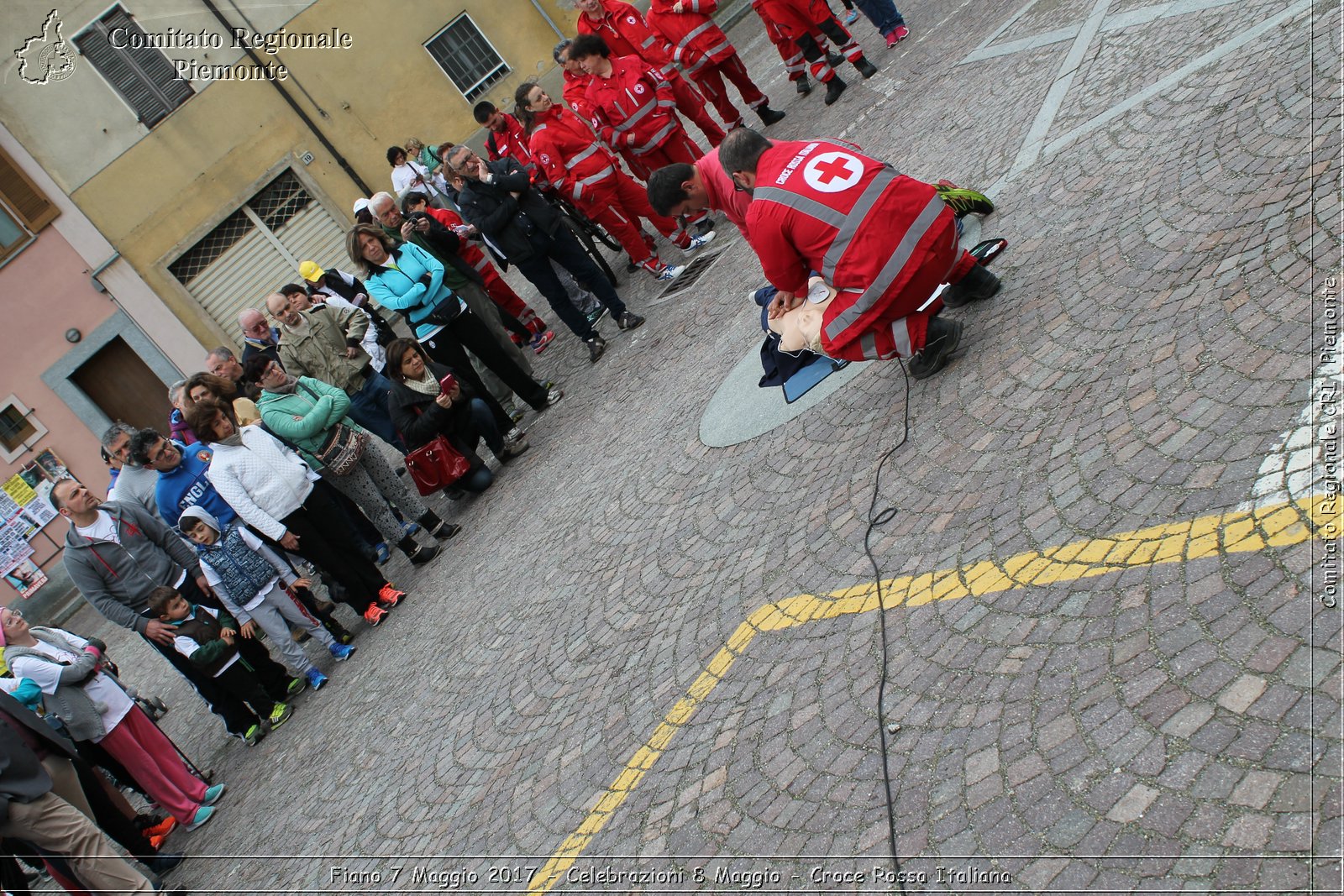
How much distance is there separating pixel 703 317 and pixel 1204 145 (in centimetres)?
455

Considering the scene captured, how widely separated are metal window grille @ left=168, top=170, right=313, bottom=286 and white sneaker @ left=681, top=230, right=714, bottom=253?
12.2 m

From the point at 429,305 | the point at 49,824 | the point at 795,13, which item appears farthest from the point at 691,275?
the point at 49,824

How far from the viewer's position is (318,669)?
346 inches

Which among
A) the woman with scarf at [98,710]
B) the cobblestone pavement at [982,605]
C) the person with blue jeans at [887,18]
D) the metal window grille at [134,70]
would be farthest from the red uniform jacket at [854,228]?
the metal window grille at [134,70]

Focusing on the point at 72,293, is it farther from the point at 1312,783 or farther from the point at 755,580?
the point at 1312,783

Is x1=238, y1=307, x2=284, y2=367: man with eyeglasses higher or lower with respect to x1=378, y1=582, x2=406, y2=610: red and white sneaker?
higher

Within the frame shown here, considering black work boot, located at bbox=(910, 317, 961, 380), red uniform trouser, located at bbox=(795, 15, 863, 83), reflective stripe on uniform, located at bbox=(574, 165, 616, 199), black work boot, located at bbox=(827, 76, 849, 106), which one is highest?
reflective stripe on uniform, located at bbox=(574, 165, 616, 199)

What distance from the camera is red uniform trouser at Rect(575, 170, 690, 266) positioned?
10680mm

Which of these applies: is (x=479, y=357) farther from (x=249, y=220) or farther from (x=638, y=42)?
(x=249, y=220)

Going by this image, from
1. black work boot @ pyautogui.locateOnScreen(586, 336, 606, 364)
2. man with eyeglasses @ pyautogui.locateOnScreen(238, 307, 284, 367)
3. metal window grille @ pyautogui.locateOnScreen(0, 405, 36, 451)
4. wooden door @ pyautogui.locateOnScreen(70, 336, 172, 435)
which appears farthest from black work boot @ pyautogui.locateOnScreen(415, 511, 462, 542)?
metal window grille @ pyautogui.locateOnScreen(0, 405, 36, 451)

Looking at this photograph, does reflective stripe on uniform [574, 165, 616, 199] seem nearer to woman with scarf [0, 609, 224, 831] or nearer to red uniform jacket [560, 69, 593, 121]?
red uniform jacket [560, 69, 593, 121]

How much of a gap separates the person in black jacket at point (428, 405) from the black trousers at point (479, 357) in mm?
201

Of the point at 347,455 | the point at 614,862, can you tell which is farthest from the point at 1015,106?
the point at 614,862

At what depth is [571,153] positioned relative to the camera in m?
10.6
